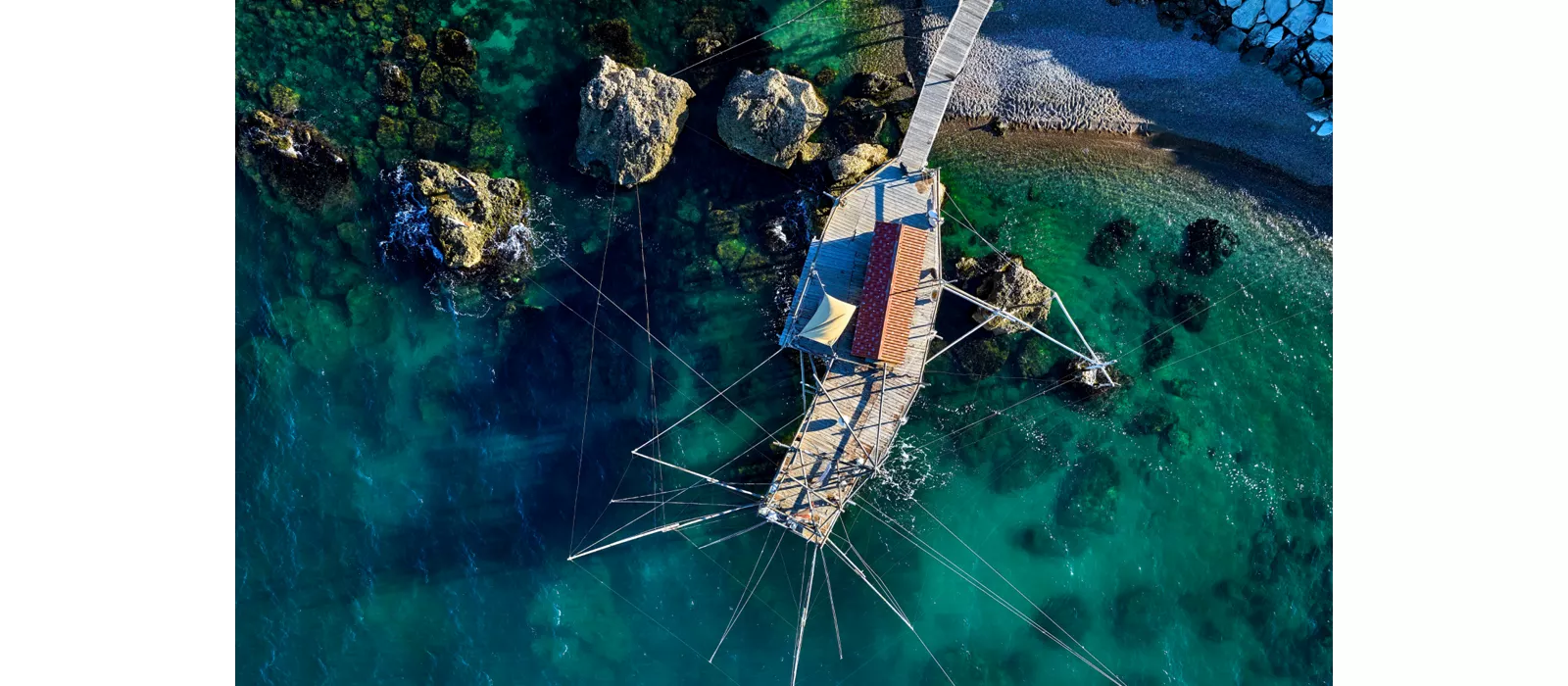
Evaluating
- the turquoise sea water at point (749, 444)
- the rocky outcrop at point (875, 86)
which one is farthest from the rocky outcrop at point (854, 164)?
the rocky outcrop at point (875, 86)

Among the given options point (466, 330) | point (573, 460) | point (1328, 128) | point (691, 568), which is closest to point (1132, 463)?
point (1328, 128)

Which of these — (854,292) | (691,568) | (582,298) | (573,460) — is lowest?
(691,568)

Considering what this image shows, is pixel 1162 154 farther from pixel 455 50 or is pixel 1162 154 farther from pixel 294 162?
pixel 294 162

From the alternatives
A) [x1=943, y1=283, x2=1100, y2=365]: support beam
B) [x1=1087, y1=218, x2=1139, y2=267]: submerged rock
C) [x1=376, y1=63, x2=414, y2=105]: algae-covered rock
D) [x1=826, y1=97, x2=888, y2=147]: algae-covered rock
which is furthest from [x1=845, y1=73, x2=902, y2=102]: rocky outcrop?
[x1=376, y1=63, x2=414, y2=105]: algae-covered rock

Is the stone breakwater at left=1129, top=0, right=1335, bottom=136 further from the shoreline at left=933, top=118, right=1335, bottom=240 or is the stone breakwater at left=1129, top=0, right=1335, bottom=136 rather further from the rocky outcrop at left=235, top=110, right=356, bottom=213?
the rocky outcrop at left=235, top=110, right=356, bottom=213

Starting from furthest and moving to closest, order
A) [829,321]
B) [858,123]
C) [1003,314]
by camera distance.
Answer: [858,123] → [829,321] → [1003,314]

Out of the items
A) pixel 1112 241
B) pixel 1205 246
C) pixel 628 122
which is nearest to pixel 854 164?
pixel 628 122

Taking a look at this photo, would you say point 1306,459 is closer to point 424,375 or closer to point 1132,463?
point 1132,463
